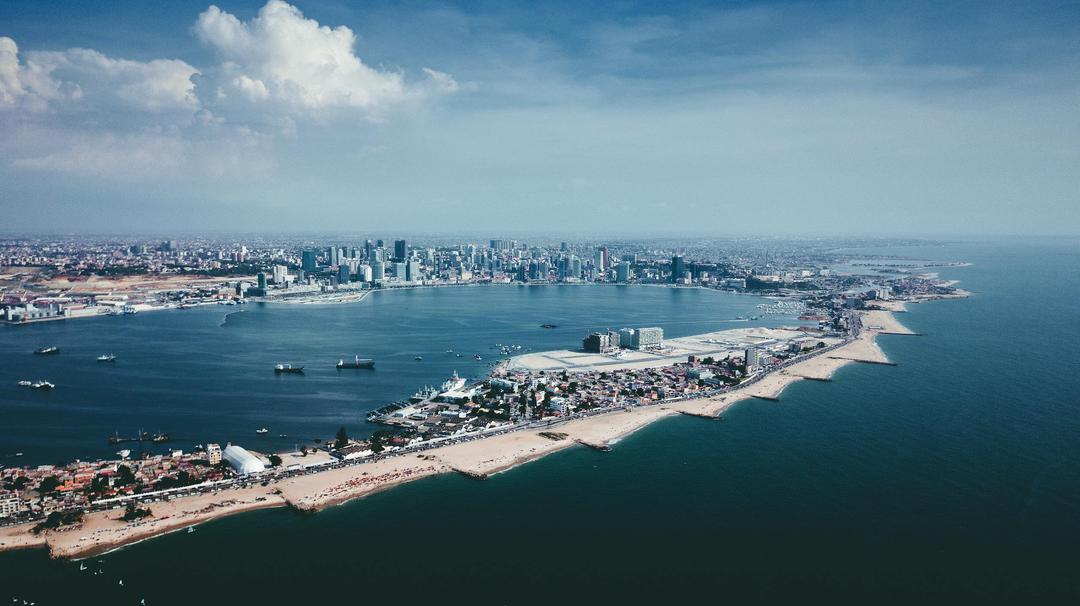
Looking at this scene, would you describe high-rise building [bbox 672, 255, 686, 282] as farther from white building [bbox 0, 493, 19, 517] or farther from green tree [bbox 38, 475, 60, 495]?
white building [bbox 0, 493, 19, 517]

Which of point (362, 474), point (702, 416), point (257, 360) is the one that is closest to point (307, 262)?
point (257, 360)

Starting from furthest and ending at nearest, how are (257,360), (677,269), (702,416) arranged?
(677,269), (257,360), (702,416)

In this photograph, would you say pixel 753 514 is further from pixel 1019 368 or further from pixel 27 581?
pixel 1019 368

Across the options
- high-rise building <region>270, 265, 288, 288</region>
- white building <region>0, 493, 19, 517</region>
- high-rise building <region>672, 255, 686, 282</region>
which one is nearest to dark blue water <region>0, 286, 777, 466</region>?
white building <region>0, 493, 19, 517</region>

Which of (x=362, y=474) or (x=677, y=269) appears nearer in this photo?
(x=362, y=474)

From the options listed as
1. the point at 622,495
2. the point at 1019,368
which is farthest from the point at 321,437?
the point at 1019,368

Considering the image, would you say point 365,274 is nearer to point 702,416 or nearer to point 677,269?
point 677,269

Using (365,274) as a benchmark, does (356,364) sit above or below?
below

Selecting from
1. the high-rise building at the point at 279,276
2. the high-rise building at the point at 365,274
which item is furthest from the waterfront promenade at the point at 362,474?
the high-rise building at the point at 365,274
